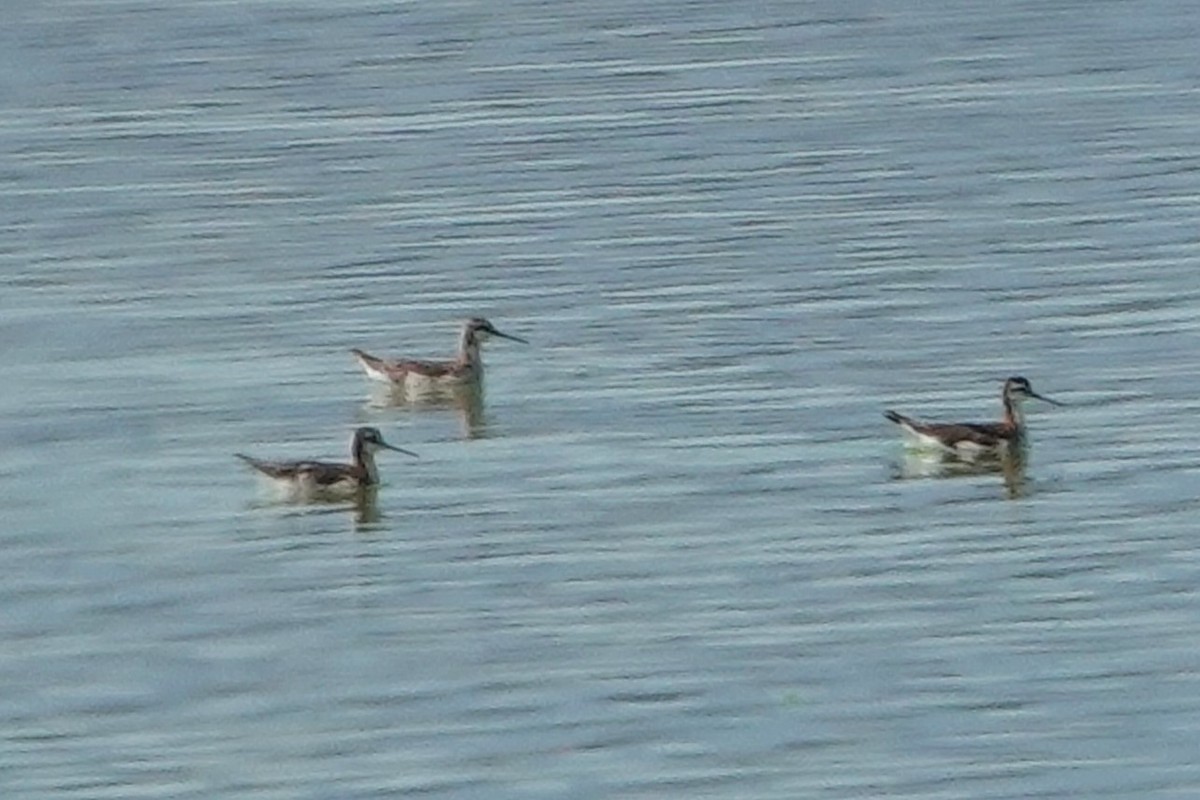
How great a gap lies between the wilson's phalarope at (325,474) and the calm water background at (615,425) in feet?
0.47

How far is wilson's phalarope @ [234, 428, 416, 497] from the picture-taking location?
21953mm

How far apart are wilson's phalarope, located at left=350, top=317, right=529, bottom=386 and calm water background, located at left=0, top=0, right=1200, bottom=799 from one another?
193 mm

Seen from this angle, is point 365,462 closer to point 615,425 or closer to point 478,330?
point 615,425

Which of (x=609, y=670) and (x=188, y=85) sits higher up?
(x=188, y=85)

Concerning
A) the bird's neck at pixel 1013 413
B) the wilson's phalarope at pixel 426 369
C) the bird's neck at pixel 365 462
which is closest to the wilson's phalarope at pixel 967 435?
the bird's neck at pixel 1013 413

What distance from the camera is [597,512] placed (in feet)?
69.4

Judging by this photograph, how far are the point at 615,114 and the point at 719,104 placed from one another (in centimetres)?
104

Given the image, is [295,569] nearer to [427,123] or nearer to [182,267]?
[182,267]

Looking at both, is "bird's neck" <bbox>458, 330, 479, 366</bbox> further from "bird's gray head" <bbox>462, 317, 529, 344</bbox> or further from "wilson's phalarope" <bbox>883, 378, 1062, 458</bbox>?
"wilson's phalarope" <bbox>883, 378, 1062, 458</bbox>

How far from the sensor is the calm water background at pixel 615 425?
16875mm

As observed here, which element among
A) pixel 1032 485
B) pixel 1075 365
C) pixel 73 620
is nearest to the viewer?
pixel 73 620

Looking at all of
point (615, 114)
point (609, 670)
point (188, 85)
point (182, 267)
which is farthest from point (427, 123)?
point (609, 670)

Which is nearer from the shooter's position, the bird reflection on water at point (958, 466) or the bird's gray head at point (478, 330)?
the bird reflection on water at point (958, 466)

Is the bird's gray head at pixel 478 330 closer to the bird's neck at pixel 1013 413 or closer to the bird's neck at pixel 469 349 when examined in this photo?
the bird's neck at pixel 469 349
